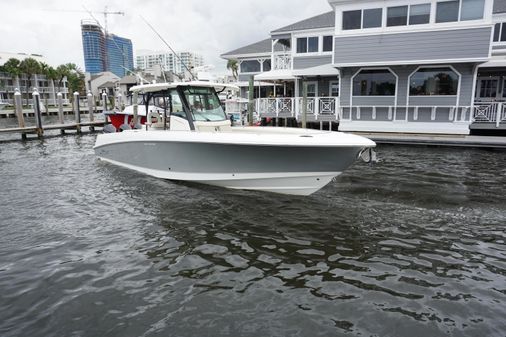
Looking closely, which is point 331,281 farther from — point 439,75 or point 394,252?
point 439,75

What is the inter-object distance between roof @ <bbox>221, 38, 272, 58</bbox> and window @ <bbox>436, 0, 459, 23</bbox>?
13599mm

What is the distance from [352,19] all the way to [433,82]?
14.9 ft

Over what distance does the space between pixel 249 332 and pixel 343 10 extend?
16.0 meters

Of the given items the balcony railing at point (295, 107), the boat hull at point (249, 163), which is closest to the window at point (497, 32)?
the balcony railing at point (295, 107)

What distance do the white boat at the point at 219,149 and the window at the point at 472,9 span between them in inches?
437

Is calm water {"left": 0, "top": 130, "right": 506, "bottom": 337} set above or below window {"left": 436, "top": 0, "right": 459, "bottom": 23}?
below

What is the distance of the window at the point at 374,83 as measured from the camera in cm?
1702

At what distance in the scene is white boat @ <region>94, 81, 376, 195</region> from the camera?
684 cm

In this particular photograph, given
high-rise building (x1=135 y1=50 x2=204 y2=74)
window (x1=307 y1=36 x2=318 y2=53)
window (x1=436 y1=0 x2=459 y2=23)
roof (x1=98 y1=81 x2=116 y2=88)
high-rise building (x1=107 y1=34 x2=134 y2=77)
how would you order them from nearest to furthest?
high-rise building (x1=135 y1=50 x2=204 y2=74), high-rise building (x1=107 y1=34 x2=134 y2=77), window (x1=436 y1=0 x2=459 y2=23), window (x1=307 y1=36 x2=318 y2=53), roof (x1=98 y1=81 x2=116 y2=88)

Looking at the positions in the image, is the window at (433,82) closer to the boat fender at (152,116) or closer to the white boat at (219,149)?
the white boat at (219,149)

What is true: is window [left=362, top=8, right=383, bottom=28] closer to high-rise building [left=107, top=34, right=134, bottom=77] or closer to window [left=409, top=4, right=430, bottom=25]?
window [left=409, top=4, right=430, bottom=25]

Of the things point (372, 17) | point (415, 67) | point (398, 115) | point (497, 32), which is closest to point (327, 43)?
point (372, 17)

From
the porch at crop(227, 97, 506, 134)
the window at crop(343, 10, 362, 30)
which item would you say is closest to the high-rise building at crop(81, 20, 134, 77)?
the porch at crop(227, 97, 506, 134)

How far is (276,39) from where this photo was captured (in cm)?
2259
